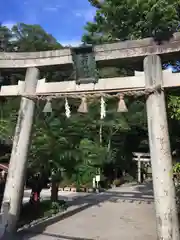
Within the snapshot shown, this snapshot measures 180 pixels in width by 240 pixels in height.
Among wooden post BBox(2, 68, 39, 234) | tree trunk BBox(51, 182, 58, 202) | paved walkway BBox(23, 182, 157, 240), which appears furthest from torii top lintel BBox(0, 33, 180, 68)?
tree trunk BBox(51, 182, 58, 202)

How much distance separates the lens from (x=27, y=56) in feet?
22.5

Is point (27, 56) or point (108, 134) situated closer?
point (27, 56)

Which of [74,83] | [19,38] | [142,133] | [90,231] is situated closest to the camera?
[74,83]

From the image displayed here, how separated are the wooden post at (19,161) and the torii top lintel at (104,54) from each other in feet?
1.42


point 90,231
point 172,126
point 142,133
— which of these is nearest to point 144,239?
point 90,231

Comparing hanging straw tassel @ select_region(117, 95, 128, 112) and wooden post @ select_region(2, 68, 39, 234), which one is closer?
hanging straw tassel @ select_region(117, 95, 128, 112)

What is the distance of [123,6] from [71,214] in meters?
10.7

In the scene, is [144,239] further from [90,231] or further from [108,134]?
[108,134]

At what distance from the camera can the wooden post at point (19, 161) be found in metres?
6.11

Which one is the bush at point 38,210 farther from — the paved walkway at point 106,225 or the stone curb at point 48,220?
the paved walkway at point 106,225

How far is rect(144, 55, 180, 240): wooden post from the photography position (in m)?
5.18

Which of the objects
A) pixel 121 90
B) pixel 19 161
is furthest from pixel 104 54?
pixel 19 161

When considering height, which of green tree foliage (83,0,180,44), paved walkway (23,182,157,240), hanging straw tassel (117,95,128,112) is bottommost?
paved walkway (23,182,157,240)

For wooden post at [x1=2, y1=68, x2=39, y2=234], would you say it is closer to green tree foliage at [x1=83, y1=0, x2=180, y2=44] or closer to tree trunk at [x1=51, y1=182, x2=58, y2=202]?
tree trunk at [x1=51, y1=182, x2=58, y2=202]
